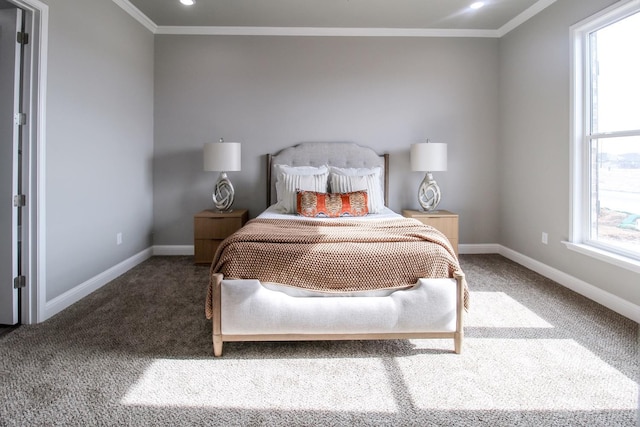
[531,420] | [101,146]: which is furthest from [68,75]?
[531,420]

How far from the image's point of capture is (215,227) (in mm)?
3990

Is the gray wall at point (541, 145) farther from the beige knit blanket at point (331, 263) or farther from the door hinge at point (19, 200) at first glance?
the door hinge at point (19, 200)

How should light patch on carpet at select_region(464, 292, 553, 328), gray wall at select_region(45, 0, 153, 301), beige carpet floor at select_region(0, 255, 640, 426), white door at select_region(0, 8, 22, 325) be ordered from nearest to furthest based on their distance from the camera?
beige carpet floor at select_region(0, 255, 640, 426)
white door at select_region(0, 8, 22, 325)
light patch on carpet at select_region(464, 292, 553, 328)
gray wall at select_region(45, 0, 153, 301)

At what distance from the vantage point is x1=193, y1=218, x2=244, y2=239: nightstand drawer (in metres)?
3.99

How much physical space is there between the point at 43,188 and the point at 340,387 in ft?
7.77

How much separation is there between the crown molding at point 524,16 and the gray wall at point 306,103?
0.59 ft

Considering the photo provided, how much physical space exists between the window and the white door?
13.8 feet

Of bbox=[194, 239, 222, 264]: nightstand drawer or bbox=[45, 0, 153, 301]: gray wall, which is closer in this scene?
bbox=[45, 0, 153, 301]: gray wall

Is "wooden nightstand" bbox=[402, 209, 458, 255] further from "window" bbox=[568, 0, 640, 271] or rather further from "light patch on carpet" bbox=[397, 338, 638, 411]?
"light patch on carpet" bbox=[397, 338, 638, 411]

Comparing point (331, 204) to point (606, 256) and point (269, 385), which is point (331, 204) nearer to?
point (269, 385)

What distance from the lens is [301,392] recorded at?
5.68 feet

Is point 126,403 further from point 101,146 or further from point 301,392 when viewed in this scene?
point 101,146

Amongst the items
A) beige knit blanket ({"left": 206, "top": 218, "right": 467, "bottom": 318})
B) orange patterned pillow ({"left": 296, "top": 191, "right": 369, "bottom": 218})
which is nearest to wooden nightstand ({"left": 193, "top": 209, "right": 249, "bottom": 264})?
orange patterned pillow ({"left": 296, "top": 191, "right": 369, "bottom": 218})

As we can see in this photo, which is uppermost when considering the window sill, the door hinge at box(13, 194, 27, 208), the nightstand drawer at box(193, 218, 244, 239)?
the door hinge at box(13, 194, 27, 208)
